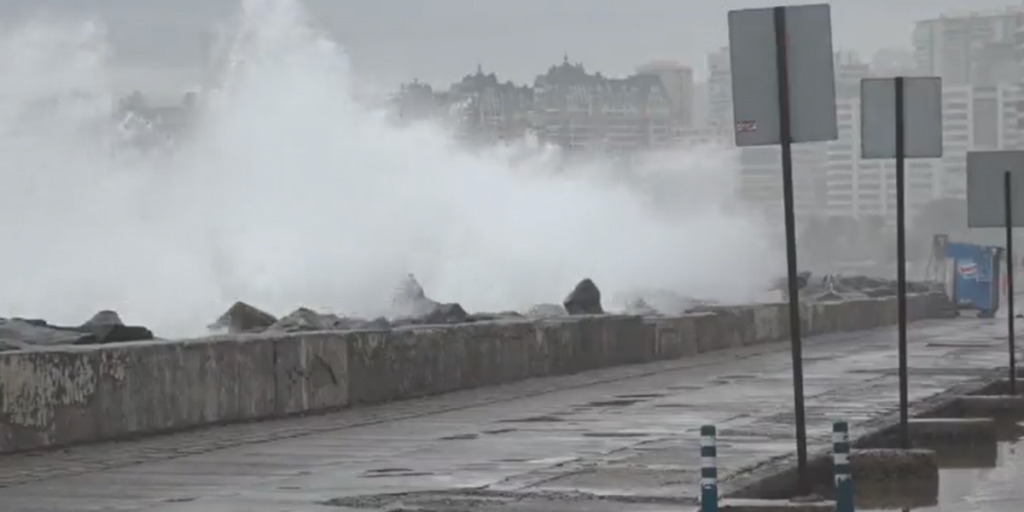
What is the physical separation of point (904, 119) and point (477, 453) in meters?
4.17

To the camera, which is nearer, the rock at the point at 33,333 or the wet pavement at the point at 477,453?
the wet pavement at the point at 477,453

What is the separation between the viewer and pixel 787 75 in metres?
13.5

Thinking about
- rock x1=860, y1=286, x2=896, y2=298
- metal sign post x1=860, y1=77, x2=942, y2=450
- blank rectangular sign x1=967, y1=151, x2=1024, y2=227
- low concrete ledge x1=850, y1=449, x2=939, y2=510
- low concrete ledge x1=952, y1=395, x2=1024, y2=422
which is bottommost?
rock x1=860, y1=286, x2=896, y2=298

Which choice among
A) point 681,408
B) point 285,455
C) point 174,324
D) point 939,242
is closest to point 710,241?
point 939,242

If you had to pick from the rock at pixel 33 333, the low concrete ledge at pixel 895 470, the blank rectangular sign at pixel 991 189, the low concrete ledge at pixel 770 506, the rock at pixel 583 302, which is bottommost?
the low concrete ledge at pixel 895 470

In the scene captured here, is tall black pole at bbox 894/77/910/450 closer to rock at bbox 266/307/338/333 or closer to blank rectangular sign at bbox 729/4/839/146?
blank rectangular sign at bbox 729/4/839/146

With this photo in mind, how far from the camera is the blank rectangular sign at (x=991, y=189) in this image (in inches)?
890

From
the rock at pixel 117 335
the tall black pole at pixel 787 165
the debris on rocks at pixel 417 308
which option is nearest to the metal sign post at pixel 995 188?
the rock at pixel 117 335

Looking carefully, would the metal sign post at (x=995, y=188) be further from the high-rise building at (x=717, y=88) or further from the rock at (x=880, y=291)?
the high-rise building at (x=717, y=88)

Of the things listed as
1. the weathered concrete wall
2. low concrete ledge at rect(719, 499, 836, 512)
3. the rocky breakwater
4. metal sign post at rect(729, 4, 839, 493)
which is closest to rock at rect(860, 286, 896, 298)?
the weathered concrete wall

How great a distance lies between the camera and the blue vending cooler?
233ft

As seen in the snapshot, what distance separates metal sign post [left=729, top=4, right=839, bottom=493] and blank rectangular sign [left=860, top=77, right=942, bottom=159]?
144 inches

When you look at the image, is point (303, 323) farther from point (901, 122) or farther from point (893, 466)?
point (893, 466)

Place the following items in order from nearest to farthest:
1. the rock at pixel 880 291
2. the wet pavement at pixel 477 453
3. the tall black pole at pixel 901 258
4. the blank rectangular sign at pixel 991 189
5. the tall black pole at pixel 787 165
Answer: the wet pavement at pixel 477 453 → the tall black pole at pixel 787 165 → the tall black pole at pixel 901 258 → the blank rectangular sign at pixel 991 189 → the rock at pixel 880 291
